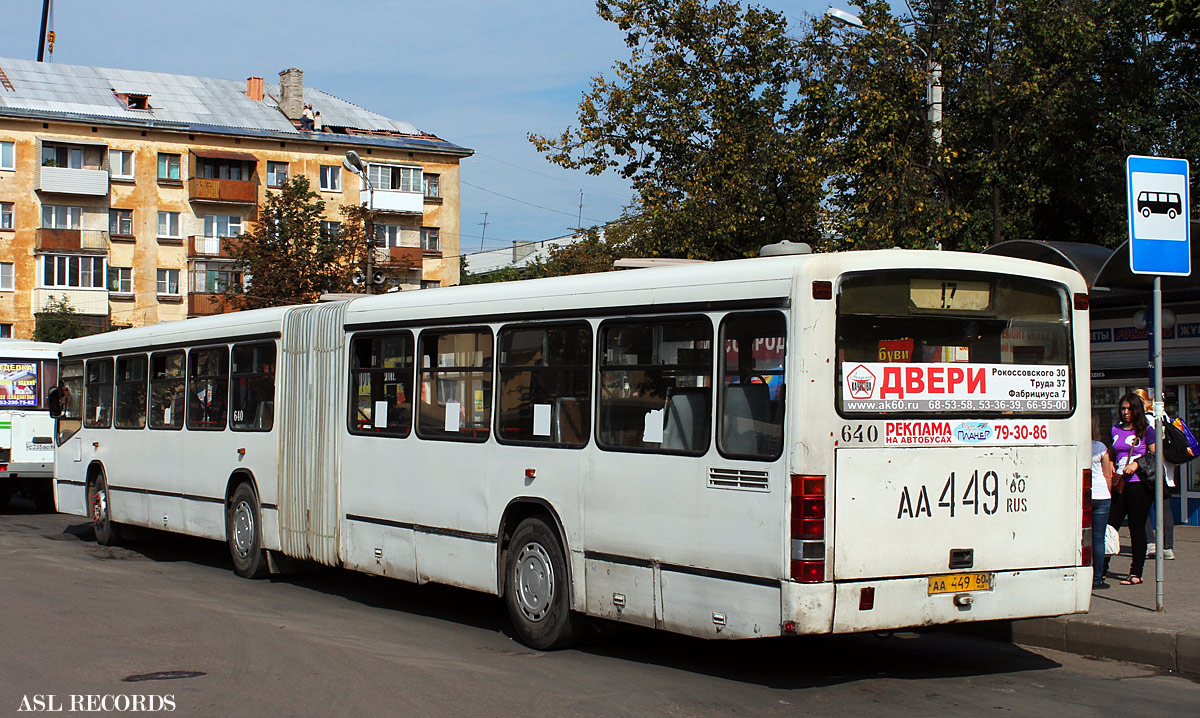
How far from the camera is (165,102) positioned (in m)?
68.6

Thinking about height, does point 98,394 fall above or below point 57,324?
below

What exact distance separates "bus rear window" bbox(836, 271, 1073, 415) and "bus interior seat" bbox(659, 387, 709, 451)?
3.11 ft

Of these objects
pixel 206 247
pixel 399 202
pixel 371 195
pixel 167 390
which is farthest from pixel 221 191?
pixel 167 390

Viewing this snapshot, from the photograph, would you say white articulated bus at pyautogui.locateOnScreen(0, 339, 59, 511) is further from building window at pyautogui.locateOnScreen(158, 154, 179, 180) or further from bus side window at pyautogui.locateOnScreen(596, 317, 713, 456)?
building window at pyautogui.locateOnScreen(158, 154, 179, 180)

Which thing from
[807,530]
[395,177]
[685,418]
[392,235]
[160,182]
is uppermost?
[395,177]

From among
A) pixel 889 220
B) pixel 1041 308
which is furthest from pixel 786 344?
pixel 889 220

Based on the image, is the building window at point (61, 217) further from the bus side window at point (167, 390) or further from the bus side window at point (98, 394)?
the bus side window at point (167, 390)

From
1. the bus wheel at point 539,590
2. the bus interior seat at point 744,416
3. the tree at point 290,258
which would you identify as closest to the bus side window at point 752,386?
the bus interior seat at point 744,416

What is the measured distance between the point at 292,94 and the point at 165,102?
7013 millimetres

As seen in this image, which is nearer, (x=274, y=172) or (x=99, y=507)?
A: (x=99, y=507)

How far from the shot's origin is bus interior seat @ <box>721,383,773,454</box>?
Answer: 788 centimetres

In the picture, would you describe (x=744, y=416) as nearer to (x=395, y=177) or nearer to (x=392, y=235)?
(x=392, y=235)

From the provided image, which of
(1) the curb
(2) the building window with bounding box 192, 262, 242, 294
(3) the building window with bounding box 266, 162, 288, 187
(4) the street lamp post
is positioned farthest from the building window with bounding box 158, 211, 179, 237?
(1) the curb

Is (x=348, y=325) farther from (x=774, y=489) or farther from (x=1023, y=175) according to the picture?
(x=1023, y=175)
